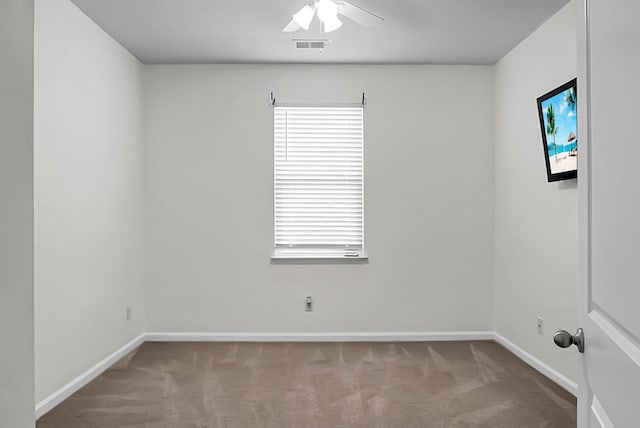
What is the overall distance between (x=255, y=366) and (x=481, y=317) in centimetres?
229

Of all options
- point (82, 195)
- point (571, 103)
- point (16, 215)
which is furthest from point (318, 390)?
point (16, 215)

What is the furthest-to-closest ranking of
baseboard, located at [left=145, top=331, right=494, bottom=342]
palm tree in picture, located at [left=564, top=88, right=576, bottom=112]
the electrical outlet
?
1. baseboard, located at [left=145, top=331, right=494, bottom=342]
2. the electrical outlet
3. palm tree in picture, located at [left=564, top=88, right=576, bottom=112]

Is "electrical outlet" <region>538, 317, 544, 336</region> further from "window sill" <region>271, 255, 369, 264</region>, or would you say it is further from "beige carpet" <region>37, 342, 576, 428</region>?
"window sill" <region>271, 255, 369, 264</region>

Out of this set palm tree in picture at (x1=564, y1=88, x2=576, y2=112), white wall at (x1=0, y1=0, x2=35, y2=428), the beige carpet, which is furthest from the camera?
palm tree in picture at (x1=564, y1=88, x2=576, y2=112)

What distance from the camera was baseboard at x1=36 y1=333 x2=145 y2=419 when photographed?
3.23 meters

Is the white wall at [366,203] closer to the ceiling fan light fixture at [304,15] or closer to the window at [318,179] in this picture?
the window at [318,179]

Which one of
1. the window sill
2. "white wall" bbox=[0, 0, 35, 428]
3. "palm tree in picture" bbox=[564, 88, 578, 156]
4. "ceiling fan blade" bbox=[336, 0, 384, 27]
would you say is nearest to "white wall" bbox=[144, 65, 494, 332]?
the window sill

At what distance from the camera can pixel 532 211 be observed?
4.27 m

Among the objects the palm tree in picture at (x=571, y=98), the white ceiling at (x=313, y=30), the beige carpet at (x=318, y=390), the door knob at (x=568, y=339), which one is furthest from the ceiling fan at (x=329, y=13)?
the door knob at (x=568, y=339)

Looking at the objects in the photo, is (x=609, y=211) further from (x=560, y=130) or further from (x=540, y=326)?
(x=540, y=326)

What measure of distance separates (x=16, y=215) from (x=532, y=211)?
12.7ft

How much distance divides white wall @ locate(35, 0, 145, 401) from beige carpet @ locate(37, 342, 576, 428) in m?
0.36

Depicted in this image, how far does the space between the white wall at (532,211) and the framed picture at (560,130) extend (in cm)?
13

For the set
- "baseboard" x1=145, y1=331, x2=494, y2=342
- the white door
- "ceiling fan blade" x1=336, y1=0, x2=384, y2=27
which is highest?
"ceiling fan blade" x1=336, y1=0, x2=384, y2=27
